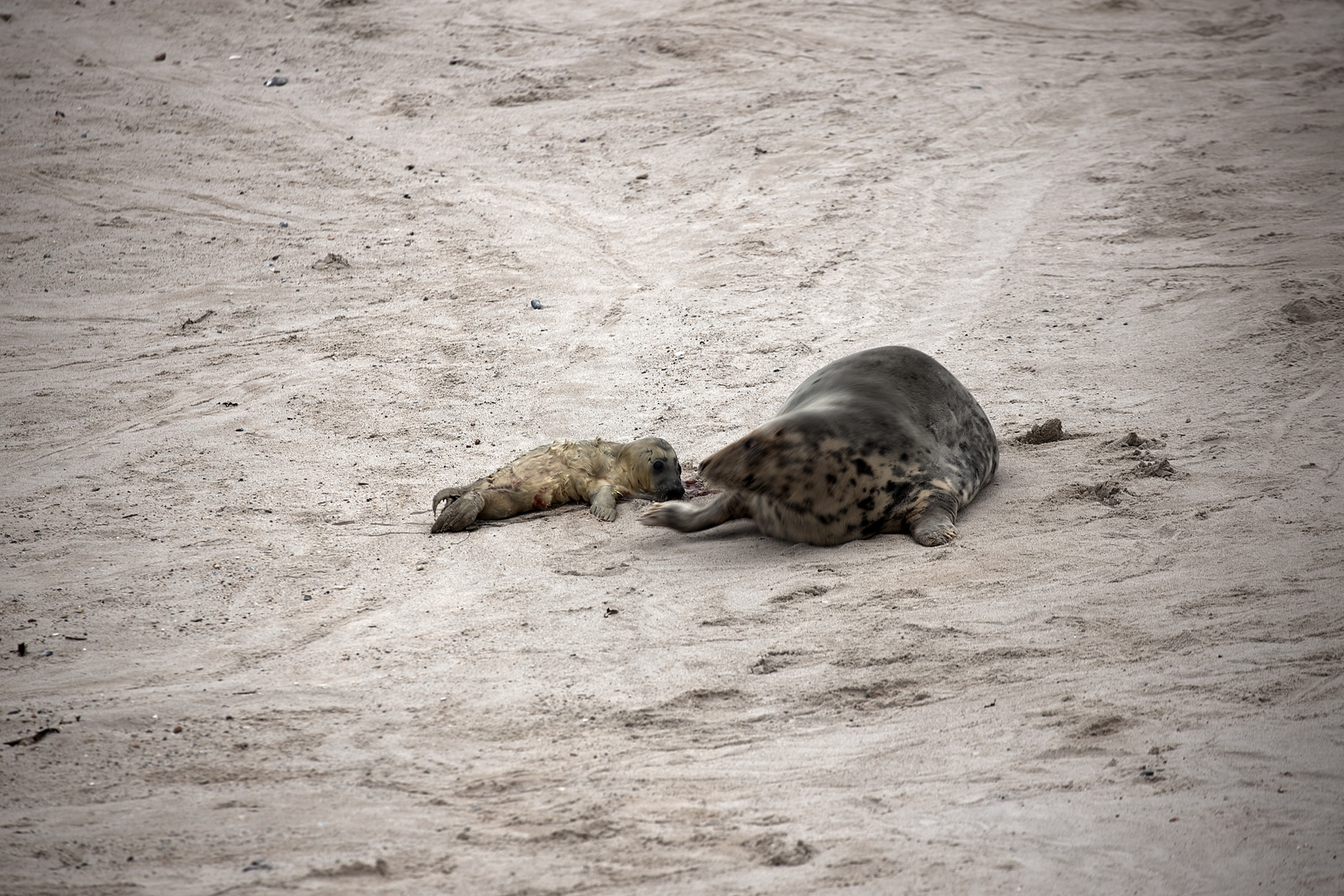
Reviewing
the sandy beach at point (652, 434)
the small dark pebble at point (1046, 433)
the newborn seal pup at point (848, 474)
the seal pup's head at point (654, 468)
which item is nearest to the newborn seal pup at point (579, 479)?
Answer: the seal pup's head at point (654, 468)

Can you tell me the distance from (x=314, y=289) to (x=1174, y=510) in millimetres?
6111

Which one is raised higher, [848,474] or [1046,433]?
[848,474]

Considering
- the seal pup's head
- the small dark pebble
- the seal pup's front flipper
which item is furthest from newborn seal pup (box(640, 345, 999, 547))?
the small dark pebble

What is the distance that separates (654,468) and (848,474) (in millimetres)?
1083

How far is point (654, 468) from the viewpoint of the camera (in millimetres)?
5461

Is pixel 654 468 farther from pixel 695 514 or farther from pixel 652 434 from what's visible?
pixel 652 434

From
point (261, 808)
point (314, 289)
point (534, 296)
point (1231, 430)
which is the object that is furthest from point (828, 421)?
point (314, 289)

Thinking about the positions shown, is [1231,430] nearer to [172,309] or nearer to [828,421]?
[828,421]

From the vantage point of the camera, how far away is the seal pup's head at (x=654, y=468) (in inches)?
216

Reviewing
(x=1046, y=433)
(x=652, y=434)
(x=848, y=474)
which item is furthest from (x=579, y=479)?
(x=1046, y=433)

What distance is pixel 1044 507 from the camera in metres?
4.89

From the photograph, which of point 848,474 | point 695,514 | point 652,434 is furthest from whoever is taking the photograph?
point 652,434

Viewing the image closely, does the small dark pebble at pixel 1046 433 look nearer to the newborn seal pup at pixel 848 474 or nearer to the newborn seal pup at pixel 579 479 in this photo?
the newborn seal pup at pixel 848 474

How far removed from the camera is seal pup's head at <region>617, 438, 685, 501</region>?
5.47 m
